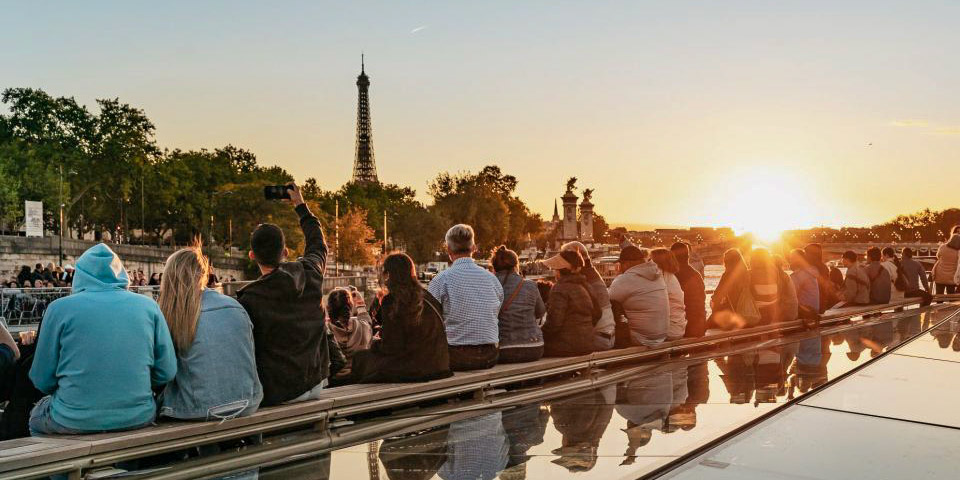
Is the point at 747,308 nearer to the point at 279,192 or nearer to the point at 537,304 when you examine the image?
the point at 537,304

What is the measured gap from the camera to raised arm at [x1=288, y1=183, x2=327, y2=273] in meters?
5.63

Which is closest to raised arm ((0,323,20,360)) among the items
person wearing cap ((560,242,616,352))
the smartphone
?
the smartphone

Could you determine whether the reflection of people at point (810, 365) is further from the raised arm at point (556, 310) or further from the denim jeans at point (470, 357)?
the denim jeans at point (470, 357)

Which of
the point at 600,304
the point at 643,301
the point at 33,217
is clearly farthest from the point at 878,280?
the point at 33,217

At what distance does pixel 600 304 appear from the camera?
8617 mm

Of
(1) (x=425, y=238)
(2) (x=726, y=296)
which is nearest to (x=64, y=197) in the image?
(1) (x=425, y=238)

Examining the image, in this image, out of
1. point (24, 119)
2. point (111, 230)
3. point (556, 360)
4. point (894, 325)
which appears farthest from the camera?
point (111, 230)

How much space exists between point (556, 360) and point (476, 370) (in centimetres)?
94

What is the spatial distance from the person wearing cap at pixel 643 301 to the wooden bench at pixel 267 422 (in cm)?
47

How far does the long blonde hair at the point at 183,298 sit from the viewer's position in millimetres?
4805

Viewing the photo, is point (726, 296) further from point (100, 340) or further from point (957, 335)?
point (100, 340)

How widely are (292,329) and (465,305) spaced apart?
194 centimetres

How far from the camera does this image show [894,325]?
1311 cm

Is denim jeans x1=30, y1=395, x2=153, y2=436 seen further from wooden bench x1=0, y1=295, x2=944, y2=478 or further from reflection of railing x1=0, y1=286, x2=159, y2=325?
reflection of railing x1=0, y1=286, x2=159, y2=325
